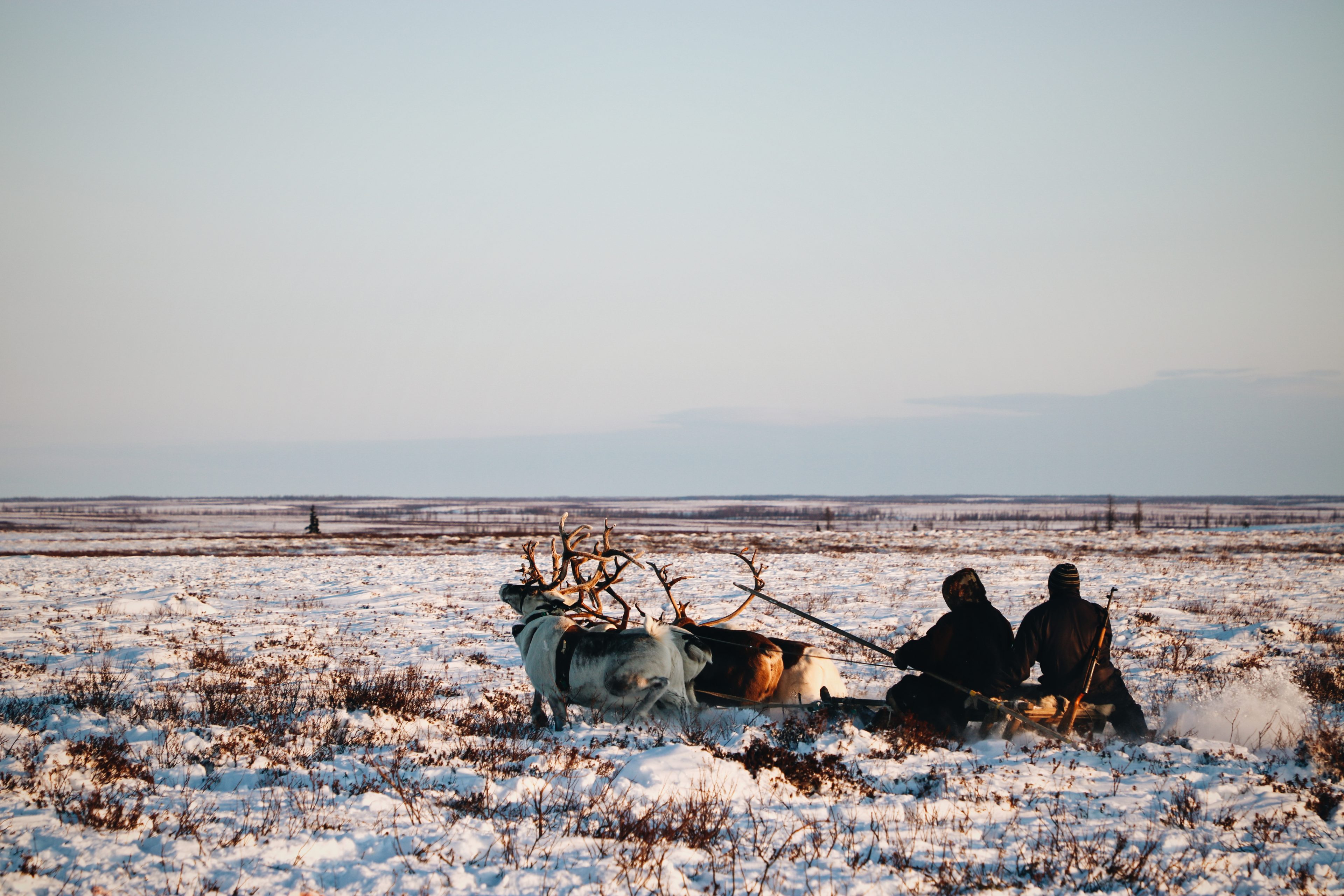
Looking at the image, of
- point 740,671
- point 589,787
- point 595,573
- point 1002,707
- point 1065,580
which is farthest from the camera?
point 595,573

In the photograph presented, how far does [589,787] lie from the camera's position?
5418 millimetres

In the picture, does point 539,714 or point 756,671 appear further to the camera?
point 756,671

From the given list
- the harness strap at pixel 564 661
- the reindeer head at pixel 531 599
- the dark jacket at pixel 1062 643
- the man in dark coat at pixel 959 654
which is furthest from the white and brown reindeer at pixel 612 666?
the dark jacket at pixel 1062 643

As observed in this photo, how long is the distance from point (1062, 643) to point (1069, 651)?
10cm

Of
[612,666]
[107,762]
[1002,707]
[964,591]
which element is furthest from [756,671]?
[107,762]

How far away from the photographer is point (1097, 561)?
29422 mm

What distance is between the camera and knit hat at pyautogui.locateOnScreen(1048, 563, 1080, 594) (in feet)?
22.7

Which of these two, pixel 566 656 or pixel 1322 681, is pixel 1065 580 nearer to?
pixel 566 656

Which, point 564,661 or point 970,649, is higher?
point 970,649

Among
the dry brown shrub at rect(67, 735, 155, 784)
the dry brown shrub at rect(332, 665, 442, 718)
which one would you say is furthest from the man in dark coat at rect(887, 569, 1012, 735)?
the dry brown shrub at rect(67, 735, 155, 784)

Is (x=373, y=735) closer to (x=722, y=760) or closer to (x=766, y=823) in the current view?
(x=722, y=760)

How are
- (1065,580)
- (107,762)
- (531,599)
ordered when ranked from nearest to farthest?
1. (107,762)
2. (1065,580)
3. (531,599)

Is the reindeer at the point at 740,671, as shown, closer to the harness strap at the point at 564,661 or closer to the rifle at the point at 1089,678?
the harness strap at the point at 564,661

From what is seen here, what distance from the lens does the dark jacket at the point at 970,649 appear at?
692 cm
